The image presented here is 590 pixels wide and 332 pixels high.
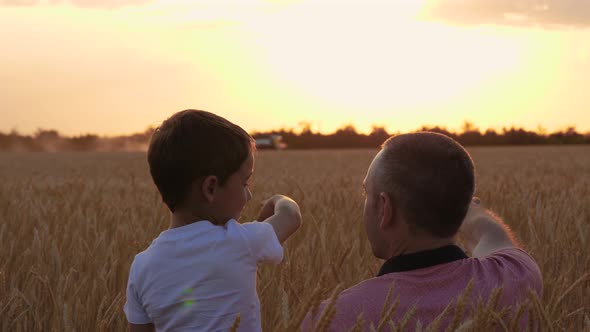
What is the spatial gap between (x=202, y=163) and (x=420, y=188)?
436 millimetres

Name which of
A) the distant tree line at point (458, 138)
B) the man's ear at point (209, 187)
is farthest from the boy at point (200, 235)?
the distant tree line at point (458, 138)

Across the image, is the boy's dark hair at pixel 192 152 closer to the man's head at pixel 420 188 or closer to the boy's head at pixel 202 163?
the boy's head at pixel 202 163

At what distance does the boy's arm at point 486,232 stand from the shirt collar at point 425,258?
1.13ft

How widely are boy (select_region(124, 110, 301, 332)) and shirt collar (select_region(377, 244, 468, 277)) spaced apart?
0.30m

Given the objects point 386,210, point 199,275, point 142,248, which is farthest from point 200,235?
point 142,248

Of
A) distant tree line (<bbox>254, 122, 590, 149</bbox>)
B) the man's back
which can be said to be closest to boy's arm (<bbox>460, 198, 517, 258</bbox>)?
the man's back

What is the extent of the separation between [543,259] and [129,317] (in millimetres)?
1434

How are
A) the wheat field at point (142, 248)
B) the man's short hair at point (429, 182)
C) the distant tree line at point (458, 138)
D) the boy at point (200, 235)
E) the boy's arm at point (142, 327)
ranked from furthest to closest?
the distant tree line at point (458, 138), the wheat field at point (142, 248), the boy's arm at point (142, 327), the boy at point (200, 235), the man's short hair at point (429, 182)

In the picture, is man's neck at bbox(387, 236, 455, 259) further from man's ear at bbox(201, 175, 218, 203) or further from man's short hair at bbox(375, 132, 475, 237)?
man's ear at bbox(201, 175, 218, 203)

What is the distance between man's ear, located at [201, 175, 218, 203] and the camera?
4.88ft

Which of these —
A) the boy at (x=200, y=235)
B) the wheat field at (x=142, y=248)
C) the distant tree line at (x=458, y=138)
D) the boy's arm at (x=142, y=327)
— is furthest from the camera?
the distant tree line at (x=458, y=138)

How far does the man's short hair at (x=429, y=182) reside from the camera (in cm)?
139

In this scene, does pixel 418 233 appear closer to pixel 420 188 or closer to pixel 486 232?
pixel 420 188

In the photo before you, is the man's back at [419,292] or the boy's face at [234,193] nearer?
the man's back at [419,292]
